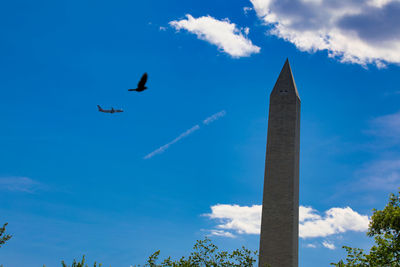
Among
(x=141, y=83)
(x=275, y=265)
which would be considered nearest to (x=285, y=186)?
(x=275, y=265)

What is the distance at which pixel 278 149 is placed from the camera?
40594mm

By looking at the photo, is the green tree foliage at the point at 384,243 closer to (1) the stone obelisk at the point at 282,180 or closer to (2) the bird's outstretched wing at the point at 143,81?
(1) the stone obelisk at the point at 282,180

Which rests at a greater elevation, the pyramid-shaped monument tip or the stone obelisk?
the pyramid-shaped monument tip

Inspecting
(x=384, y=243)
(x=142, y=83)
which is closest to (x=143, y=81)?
(x=142, y=83)

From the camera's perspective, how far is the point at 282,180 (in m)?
39.4

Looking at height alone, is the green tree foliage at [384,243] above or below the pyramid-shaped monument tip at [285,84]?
below

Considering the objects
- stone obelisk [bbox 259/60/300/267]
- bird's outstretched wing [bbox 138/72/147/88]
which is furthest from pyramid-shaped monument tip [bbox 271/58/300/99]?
bird's outstretched wing [bbox 138/72/147/88]

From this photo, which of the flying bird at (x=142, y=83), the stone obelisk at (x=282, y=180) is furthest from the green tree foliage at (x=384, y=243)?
the flying bird at (x=142, y=83)

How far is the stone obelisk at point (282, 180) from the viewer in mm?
37572

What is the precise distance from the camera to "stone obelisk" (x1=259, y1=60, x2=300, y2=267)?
3757 centimetres

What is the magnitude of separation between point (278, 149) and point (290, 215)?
19.2ft

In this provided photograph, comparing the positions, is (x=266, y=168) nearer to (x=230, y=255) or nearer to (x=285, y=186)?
(x=285, y=186)

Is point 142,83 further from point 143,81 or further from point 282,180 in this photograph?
point 282,180

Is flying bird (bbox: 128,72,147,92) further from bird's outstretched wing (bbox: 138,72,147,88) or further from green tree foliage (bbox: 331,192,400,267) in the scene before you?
green tree foliage (bbox: 331,192,400,267)
